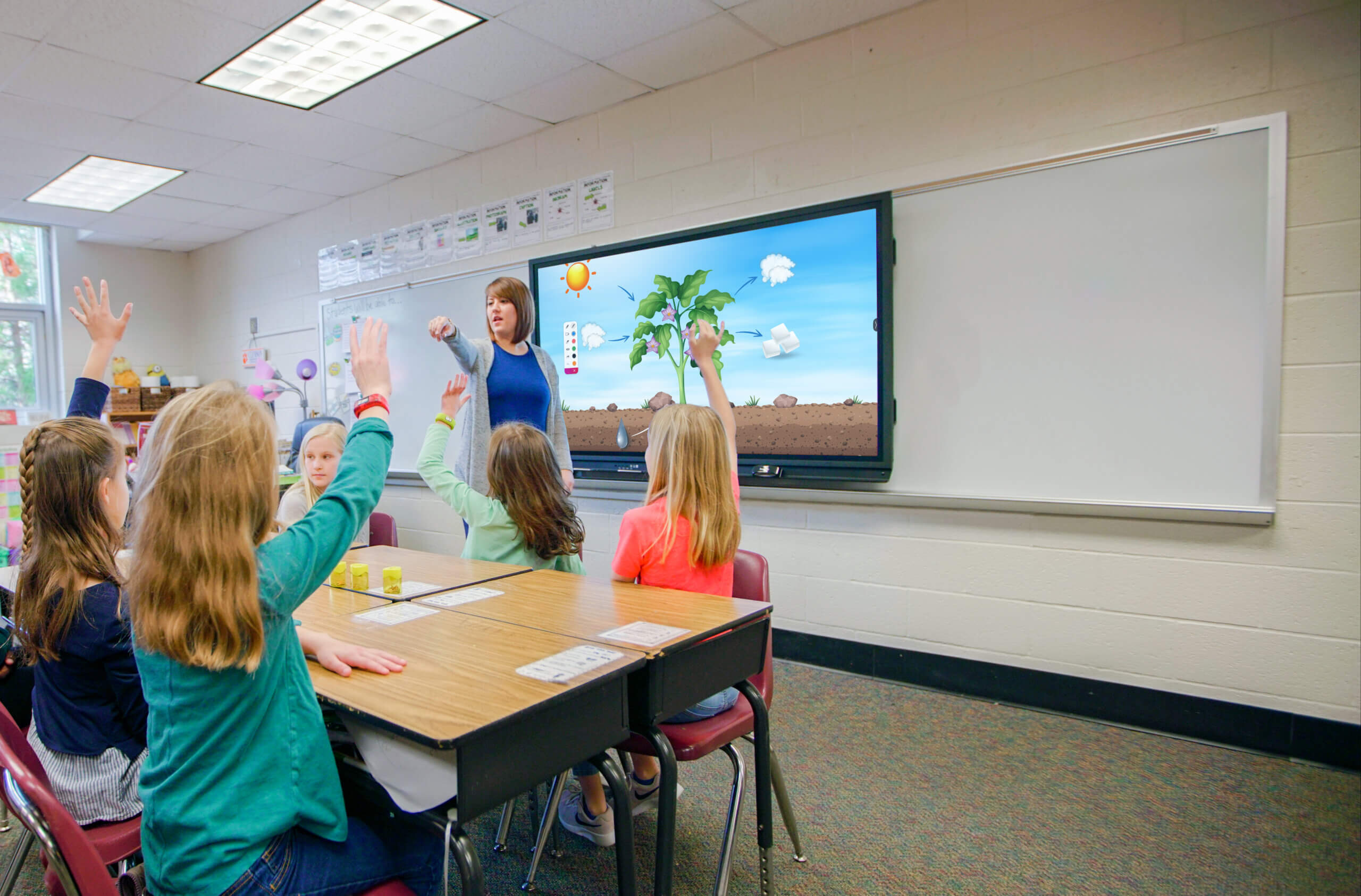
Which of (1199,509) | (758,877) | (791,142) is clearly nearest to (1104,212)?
(1199,509)

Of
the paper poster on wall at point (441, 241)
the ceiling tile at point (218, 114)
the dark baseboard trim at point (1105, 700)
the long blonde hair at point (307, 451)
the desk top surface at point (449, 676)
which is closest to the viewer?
the desk top surface at point (449, 676)

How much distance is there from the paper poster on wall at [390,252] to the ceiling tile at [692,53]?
7.06 feet

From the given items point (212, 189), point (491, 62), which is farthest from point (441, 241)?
point (212, 189)

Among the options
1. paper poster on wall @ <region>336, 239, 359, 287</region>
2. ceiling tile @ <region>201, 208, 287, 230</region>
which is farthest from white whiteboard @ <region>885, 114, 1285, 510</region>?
ceiling tile @ <region>201, 208, 287, 230</region>

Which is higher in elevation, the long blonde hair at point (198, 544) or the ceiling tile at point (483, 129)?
the ceiling tile at point (483, 129)

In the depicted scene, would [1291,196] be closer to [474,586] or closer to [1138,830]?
[1138,830]

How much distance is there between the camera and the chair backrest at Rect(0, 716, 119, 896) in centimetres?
98

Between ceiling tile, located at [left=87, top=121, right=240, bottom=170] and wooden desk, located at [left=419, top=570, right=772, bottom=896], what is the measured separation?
364 cm

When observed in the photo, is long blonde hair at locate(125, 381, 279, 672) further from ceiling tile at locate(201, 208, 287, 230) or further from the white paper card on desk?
ceiling tile at locate(201, 208, 287, 230)

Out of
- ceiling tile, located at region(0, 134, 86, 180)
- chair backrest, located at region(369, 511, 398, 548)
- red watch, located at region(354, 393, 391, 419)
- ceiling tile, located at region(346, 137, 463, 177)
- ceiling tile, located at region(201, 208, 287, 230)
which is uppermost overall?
ceiling tile, located at region(346, 137, 463, 177)

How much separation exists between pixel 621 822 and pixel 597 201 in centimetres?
319

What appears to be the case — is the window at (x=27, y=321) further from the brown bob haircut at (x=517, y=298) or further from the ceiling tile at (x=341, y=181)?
the brown bob haircut at (x=517, y=298)

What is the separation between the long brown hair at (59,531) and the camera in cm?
128

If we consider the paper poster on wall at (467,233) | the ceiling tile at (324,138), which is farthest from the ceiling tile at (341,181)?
the paper poster on wall at (467,233)
